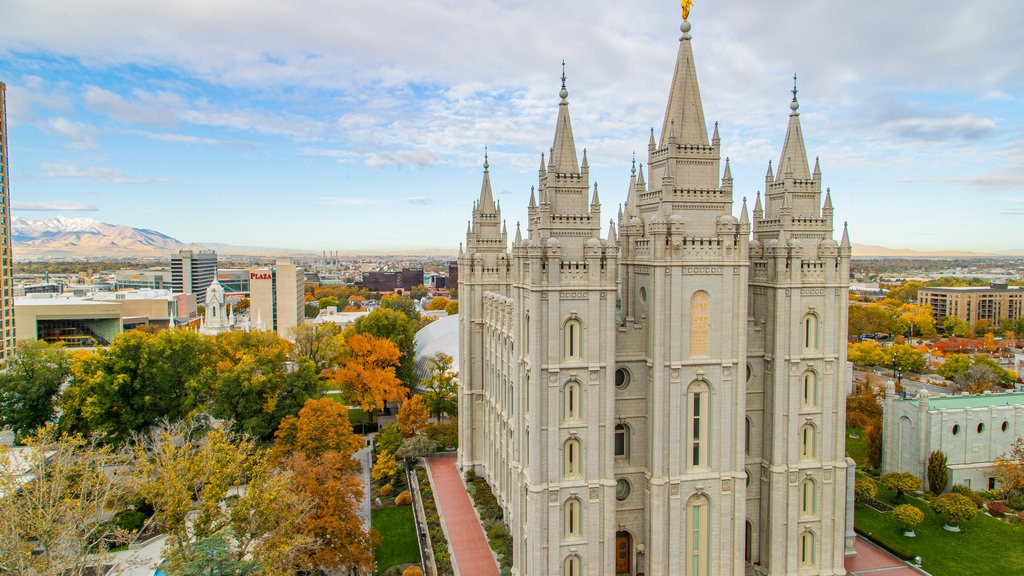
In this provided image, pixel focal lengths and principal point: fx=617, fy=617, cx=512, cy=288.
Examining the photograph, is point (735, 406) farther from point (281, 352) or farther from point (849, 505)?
point (281, 352)

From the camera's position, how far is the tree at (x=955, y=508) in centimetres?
3688

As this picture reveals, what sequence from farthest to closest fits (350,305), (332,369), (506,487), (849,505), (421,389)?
(350,305) → (332,369) → (421,389) → (506,487) → (849,505)

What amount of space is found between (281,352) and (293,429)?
11.8m

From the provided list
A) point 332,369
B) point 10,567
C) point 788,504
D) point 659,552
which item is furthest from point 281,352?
point 788,504

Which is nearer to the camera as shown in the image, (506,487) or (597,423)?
(597,423)

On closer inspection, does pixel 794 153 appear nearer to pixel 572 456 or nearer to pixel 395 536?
pixel 572 456

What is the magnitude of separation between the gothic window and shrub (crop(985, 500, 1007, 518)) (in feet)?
89.1

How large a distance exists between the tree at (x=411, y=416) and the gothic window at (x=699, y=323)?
29.0 metres

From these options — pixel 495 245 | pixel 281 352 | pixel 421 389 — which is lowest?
pixel 421 389

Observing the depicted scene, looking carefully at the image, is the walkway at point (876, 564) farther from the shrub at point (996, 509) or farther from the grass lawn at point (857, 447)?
the grass lawn at point (857, 447)

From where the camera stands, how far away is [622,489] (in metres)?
30.4

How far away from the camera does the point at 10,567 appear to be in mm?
21891

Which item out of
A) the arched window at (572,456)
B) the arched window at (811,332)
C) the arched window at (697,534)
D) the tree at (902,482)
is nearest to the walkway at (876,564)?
the tree at (902,482)

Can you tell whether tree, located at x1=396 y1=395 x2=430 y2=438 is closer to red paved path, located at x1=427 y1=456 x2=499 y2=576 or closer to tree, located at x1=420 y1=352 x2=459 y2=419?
tree, located at x1=420 y1=352 x2=459 y2=419
